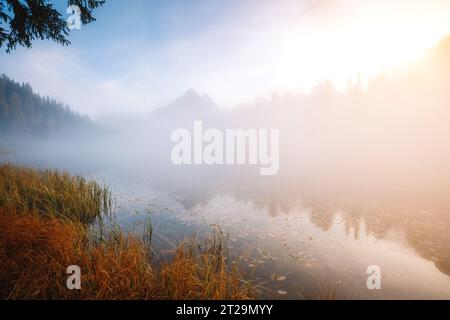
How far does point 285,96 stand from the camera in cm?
12431

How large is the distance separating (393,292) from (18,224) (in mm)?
10988

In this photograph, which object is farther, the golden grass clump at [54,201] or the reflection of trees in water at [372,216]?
the golden grass clump at [54,201]

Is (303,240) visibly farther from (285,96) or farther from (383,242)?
(285,96)

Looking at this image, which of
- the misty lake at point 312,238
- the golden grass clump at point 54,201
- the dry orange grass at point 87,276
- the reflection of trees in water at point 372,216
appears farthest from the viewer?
the golden grass clump at point 54,201

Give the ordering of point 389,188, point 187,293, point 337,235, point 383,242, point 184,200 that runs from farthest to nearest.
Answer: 1. point 389,188
2. point 184,200
3. point 337,235
4. point 383,242
5. point 187,293

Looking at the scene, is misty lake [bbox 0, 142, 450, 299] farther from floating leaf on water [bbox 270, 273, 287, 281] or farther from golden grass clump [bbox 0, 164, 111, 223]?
golden grass clump [bbox 0, 164, 111, 223]

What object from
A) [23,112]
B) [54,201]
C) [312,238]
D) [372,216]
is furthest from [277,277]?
[23,112]

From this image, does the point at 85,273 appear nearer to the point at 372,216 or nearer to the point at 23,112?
the point at 372,216

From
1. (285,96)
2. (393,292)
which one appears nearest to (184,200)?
(393,292)

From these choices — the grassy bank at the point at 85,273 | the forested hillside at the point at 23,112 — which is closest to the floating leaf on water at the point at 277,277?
the grassy bank at the point at 85,273


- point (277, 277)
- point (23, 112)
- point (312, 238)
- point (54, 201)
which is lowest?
point (277, 277)

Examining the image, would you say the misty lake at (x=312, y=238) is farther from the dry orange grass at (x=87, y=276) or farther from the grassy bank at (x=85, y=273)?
the dry orange grass at (x=87, y=276)

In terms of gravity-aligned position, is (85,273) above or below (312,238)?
above

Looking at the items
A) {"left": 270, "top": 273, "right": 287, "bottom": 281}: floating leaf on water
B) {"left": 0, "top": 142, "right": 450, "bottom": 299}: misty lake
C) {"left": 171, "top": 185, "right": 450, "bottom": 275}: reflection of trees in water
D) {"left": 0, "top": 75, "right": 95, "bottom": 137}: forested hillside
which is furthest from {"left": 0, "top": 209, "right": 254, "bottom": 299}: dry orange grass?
{"left": 0, "top": 75, "right": 95, "bottom": 137}: forested hillside
